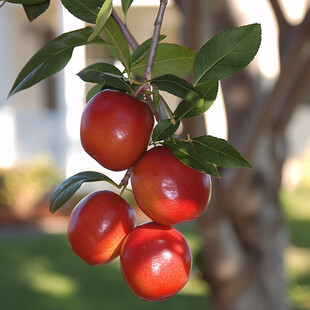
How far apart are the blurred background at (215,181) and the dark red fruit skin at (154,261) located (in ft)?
5.77

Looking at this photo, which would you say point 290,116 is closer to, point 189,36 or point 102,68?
point 189,36

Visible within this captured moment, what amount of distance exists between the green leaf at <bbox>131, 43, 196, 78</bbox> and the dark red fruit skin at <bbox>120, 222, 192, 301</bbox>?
0.79 feet

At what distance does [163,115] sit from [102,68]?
11 cm

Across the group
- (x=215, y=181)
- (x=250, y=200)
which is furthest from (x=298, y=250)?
(x=215, y=181)

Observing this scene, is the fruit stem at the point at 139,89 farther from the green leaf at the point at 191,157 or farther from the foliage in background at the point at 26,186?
the foliage in background at the point at 26,186

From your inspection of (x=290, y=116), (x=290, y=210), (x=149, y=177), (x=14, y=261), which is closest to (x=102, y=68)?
(x=149, y=177)

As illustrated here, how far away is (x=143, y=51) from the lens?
87cm

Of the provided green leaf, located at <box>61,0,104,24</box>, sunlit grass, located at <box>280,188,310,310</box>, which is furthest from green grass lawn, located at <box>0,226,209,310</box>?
green leaf, located at <box>61,0,104,24</box>

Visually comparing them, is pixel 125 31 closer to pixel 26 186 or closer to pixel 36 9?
pixel 36 9

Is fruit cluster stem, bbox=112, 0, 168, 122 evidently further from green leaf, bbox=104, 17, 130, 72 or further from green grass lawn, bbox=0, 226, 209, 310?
green grass lawn, bbox=0, 226, 209, 310

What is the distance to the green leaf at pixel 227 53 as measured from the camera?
74 cm

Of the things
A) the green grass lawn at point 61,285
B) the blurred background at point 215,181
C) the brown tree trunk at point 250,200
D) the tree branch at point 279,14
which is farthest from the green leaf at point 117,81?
the green grass lawn at point 61,285

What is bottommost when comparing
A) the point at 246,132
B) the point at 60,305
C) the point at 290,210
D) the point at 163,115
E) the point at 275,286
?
the point at 290,210

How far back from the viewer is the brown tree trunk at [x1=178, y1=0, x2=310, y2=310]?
120 inches
